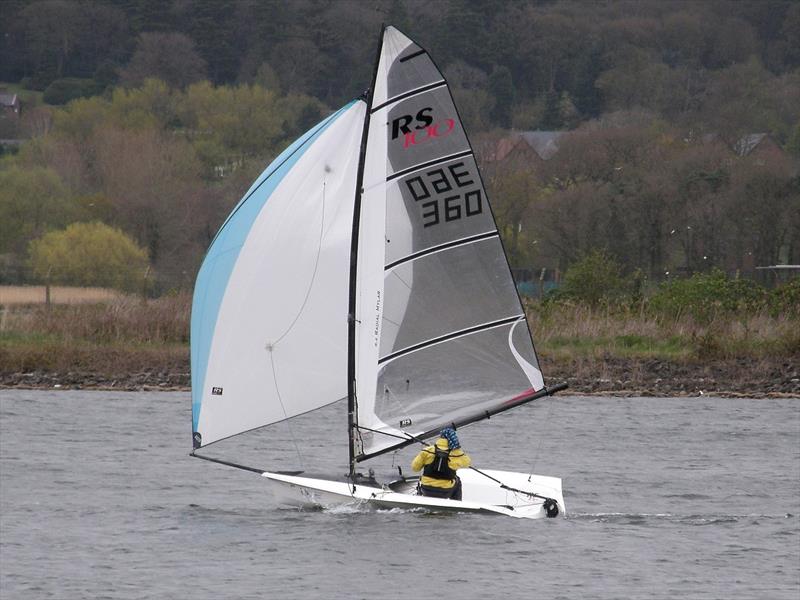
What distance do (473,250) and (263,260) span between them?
2433 mm

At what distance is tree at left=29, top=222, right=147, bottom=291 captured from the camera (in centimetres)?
4688

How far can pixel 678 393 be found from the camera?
1331 inches

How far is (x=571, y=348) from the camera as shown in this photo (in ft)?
120

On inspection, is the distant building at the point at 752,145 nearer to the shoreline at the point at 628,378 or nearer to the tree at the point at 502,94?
the tree at the point at 502,94

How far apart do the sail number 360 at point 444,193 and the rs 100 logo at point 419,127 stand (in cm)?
40

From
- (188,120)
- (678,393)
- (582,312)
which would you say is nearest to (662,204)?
(582,312)

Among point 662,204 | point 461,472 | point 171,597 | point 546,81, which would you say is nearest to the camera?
point 171,597

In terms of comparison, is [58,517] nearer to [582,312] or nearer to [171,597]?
[171,597]

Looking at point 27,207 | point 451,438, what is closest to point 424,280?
point 451,438

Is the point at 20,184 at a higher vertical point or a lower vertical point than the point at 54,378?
higher

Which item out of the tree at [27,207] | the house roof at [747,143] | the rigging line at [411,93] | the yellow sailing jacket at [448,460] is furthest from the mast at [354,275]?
the house roof at [747,143]

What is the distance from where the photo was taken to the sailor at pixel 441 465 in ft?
61.2

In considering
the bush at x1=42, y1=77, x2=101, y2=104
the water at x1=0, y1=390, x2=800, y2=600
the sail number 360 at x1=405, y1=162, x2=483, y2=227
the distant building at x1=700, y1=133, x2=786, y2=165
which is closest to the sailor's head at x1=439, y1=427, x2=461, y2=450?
the water at x1=0, y1=390, x2=800, y2=600

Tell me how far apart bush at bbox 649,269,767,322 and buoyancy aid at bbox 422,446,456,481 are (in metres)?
20.7
